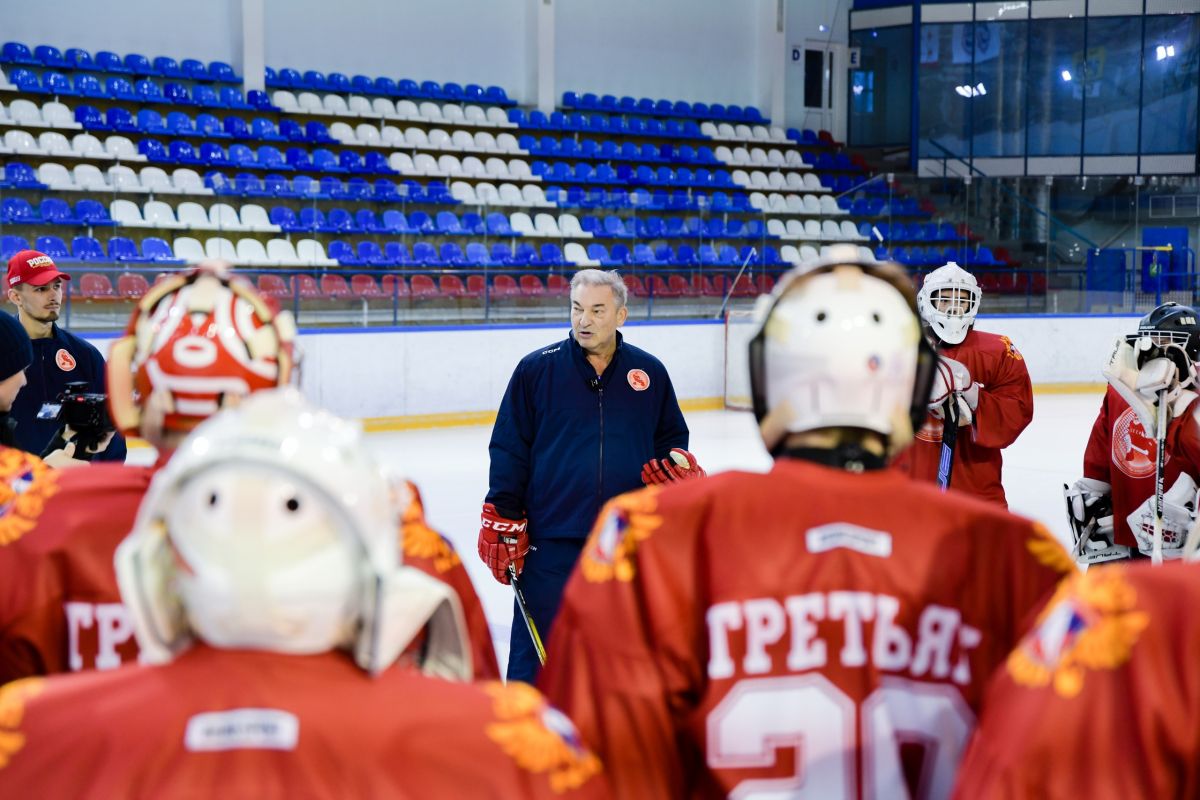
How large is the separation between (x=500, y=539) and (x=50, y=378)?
5.99ft

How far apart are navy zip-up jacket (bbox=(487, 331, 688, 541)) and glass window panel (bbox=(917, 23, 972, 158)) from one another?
58.2 feet

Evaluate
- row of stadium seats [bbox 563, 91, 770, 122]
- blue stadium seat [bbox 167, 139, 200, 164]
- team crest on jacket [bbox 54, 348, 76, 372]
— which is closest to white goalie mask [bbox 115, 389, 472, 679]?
team crest on jacket [bbox 54, 348, 76, 372]

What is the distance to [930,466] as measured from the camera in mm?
4203

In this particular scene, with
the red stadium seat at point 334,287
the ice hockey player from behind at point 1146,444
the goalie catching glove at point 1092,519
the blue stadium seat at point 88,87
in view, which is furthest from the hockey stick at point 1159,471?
the blue stadium seat at point 88,87

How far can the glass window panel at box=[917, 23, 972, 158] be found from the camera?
20234 millimetres

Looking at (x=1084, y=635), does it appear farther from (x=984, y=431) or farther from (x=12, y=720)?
(x=984, y=431)

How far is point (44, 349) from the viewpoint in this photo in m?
4.41

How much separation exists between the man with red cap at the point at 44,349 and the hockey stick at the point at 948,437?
2.70 meters

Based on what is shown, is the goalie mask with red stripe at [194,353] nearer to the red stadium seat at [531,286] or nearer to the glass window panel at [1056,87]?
the red stadium seat at [531,286]

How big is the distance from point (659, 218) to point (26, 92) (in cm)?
641

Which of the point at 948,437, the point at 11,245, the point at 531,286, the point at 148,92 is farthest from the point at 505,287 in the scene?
the point at 948,437

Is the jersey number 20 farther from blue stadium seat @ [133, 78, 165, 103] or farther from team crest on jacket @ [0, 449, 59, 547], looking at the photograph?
blue stadium seat @ [133, 78, 165, 103]

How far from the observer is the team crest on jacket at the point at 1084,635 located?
1183 millimetres

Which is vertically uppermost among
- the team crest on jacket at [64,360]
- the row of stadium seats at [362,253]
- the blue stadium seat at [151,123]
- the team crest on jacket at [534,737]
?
the blue stadium seat at [151,123]
